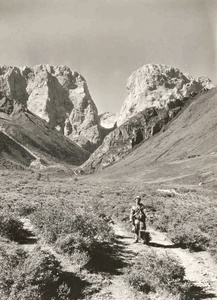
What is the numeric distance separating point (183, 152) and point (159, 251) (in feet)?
359

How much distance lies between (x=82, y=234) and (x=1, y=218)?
4.15m

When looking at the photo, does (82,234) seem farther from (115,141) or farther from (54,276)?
(115,141)

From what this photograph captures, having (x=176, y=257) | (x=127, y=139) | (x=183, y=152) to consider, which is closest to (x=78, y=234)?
(x=176, y=257)

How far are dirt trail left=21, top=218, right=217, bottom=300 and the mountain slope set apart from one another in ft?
168

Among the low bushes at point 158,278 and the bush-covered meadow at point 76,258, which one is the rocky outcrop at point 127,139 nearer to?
the bush-covered meadow at point 76,258

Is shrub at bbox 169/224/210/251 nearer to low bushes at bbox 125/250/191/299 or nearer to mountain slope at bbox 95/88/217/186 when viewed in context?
low bushes at bbox 125/250/191/299

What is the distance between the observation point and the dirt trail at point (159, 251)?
10.9m

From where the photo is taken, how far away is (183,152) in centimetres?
12212

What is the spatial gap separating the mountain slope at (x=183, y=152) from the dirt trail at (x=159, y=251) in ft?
168

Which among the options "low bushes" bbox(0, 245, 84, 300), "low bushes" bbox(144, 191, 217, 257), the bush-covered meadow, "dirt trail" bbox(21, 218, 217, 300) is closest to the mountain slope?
"low bushes" bbox(144, 191, 217, 257)

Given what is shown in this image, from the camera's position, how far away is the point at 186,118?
16312 cm

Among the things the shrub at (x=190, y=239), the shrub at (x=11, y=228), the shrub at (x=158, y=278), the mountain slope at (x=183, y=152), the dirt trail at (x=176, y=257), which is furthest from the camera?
the mountain slope at (x=183, y=152)

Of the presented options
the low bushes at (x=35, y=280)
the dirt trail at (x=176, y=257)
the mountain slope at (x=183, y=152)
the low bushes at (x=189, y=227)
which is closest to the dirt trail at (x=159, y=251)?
the dirt trail at (x=176, y=257)

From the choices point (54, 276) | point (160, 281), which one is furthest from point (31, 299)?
point (160, 281)
